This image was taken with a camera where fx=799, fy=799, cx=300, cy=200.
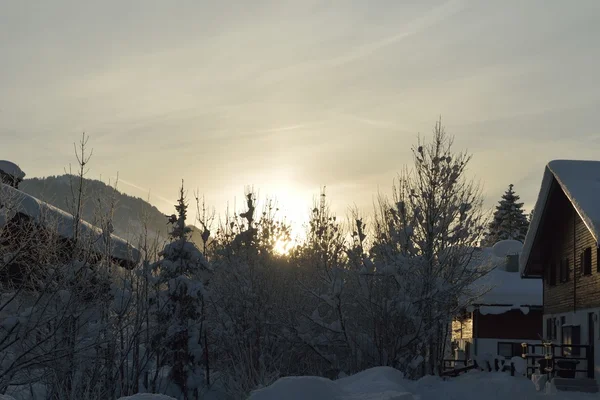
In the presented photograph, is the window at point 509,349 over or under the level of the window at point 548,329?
under

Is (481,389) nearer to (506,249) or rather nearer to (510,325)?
(510,325)

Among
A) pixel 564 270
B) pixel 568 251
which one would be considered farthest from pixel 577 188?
pixel 564 270

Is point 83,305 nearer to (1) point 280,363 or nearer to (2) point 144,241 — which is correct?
(2) point 144,241

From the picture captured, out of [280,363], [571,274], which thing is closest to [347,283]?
[280,363]

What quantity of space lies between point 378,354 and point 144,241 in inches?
266

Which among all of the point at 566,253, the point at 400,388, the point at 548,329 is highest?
the point at 566,253

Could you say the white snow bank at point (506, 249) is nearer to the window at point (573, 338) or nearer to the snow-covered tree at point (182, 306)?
the window at point (573, 338)

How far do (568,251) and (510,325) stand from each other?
13.5m

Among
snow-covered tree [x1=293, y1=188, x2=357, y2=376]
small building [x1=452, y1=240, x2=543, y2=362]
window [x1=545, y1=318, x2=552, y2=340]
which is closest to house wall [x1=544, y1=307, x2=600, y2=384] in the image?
window [x1=545, y1=318, x2=552, y2=340]

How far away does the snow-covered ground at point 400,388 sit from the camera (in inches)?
509

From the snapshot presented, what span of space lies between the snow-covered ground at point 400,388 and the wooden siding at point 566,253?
362 centimetres

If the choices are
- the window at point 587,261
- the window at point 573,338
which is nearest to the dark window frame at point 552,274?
the window at point 573,338

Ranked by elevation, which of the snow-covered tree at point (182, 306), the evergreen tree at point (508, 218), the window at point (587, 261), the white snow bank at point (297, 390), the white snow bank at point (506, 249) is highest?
the evergreen tree at point (508, 218)

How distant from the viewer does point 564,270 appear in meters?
27.4
